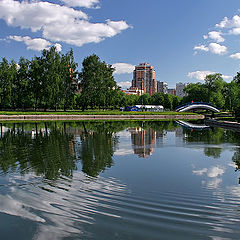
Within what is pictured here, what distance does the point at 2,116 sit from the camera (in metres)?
50.4

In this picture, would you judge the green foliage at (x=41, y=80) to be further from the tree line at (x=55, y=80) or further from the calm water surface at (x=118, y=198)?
the calm water surface at (x=118, y=198)

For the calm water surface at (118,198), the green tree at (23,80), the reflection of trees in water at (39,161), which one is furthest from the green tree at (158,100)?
the calm water surface at (118,198)

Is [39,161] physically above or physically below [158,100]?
below

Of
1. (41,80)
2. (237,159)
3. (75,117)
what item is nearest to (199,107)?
(75,117)

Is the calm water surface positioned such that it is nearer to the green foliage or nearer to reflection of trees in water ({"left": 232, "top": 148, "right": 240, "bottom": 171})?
reflection of trees in water ({"left": 232, "top": 148, "right": 240, "bottom": 171})

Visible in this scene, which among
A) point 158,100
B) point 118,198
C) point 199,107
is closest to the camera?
point 118,198

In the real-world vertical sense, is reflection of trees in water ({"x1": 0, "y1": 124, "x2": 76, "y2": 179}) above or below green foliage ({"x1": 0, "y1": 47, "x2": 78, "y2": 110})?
below

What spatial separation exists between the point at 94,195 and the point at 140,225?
2.15 meters

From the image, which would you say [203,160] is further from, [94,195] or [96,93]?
[96,93]

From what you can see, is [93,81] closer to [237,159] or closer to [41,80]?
[41,80]

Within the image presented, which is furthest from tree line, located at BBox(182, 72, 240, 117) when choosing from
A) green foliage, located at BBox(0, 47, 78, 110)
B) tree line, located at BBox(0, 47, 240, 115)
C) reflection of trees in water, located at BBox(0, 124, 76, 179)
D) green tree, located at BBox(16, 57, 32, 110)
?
reflection of trees in water, located at BBox(0, 124, 76, 179)

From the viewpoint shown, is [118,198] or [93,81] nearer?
[118,198]

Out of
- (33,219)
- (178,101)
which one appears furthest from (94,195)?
(178,101)

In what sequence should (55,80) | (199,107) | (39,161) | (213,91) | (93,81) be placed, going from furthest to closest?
(213,91)
(199,107)
(93,81)
(55,80)
(39,161)
